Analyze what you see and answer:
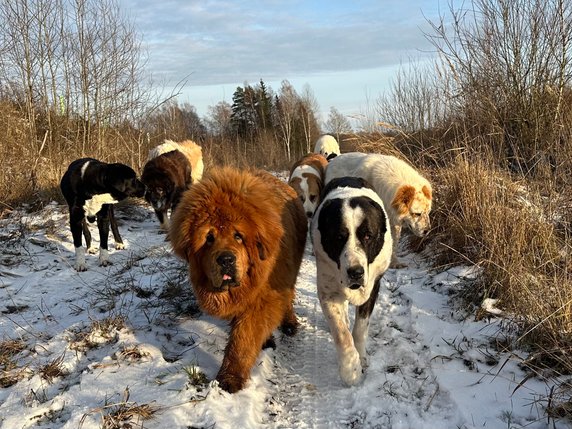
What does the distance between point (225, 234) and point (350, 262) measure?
0.96 meters

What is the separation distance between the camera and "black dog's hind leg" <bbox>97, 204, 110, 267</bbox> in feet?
22.4

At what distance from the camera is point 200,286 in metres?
3.55

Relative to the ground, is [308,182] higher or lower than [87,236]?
higher

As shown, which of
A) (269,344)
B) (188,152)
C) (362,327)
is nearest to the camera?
(362,327)

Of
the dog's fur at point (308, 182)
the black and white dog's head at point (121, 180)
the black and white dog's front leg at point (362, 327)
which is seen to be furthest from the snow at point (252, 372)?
the dog's fur at point (308, 182)

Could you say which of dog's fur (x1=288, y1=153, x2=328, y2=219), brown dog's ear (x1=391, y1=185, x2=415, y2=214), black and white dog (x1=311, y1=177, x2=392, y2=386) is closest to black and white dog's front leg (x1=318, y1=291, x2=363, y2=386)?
black and white dog (x1=311, y1=177, x2=392, y2=386)

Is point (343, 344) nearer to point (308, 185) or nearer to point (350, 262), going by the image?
point (350, 262)

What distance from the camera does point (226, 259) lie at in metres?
3.16

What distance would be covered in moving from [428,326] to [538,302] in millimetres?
1015

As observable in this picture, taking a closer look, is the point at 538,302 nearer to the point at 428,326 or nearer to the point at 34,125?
the point at 428,326

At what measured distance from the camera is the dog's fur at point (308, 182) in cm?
781

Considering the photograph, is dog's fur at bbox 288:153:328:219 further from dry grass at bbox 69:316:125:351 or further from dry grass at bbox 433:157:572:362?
dry grass at bbox 69:316:125:351

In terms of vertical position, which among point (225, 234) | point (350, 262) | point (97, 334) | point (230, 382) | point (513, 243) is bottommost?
point (230, 382)

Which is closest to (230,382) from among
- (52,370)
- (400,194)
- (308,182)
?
(52,370)
